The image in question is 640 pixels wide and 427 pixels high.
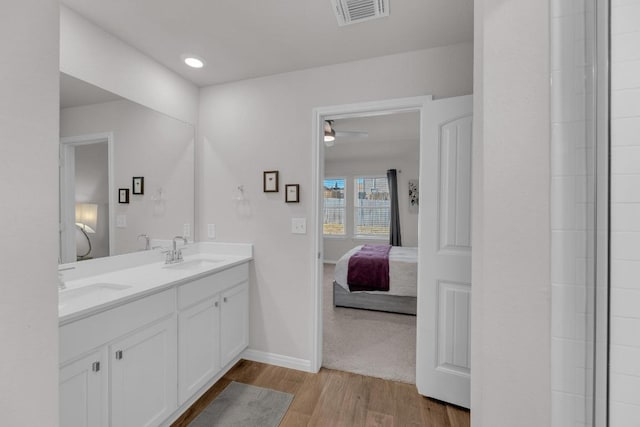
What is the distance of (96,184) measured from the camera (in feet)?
5.97

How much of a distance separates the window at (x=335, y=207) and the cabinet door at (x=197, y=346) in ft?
15.2

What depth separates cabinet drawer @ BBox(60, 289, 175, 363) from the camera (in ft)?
3.68

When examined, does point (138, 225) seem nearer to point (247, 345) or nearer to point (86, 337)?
point (86, 337)

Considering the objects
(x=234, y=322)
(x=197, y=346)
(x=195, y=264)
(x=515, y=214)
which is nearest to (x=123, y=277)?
(x=195, y=264)

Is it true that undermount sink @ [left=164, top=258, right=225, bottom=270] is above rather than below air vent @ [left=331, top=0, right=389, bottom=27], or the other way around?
below

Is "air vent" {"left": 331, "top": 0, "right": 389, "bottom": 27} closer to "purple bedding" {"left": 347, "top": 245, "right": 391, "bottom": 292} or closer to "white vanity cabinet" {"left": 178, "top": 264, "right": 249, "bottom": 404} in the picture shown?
"white vanity cabinet" {"left": 178, "top": 264, "right": 249, "bottom": 404}

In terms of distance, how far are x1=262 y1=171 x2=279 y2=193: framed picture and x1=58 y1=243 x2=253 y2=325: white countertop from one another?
0.52 m

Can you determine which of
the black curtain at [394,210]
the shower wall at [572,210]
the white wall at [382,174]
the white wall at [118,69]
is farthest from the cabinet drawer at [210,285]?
the white wall at [382,174]

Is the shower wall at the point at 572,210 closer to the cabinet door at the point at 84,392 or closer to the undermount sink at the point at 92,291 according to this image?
the cabinet door at the point at 84,392

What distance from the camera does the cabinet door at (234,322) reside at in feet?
6.77

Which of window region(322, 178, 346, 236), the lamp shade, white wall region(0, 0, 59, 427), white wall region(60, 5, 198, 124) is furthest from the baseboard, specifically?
window region(322, 178, 346, 236)

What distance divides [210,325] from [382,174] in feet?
16.2

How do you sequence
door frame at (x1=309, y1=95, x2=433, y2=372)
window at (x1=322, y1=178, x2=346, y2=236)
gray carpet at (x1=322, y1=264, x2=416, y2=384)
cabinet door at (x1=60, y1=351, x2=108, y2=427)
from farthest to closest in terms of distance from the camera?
window at (x1=322, y1=178, x2=346, y2=236), gray carpet at (x1=322, y1=264, x2=416, y2=384), door frame at (x1=309, y1=95, x2=433, y2=372), cabinet door at (x1=60, y1=351, x2=108, y2=427)

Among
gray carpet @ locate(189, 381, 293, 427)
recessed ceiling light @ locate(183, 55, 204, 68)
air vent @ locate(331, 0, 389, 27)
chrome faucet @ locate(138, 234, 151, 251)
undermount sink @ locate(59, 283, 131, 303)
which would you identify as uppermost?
air vent @ locate(331, 0, 389, 27)
